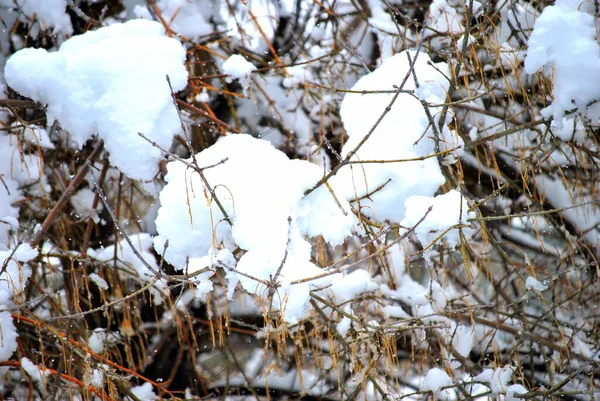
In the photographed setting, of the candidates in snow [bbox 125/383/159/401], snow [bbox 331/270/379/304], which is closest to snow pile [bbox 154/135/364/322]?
snow [bbox 331/270/379/304]

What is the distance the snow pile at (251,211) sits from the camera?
1.41 metres

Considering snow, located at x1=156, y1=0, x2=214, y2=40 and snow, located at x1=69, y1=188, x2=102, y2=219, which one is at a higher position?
snow, located at x1=156, y1=0, x2=214, y2=40

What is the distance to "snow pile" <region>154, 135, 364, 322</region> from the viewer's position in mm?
1407

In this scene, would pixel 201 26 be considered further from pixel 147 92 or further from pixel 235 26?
pixel 147 92

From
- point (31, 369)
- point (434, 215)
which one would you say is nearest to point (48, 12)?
point (31, 369)

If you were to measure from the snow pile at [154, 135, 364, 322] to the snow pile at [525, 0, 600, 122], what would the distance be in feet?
2.78

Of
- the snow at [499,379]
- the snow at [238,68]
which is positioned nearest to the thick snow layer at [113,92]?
the snow at [238,68]

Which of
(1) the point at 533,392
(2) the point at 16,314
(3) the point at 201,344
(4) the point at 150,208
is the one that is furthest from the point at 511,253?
(2) the point at 16,314

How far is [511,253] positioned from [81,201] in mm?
2639

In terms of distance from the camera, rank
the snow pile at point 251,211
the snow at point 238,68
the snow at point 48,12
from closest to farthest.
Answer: the snow pile at point 251,211 → the snow at point 238,68 → the snow at point 48,12

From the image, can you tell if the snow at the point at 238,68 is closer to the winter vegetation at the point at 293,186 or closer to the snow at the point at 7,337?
the winter vegetation at the point at 293,186

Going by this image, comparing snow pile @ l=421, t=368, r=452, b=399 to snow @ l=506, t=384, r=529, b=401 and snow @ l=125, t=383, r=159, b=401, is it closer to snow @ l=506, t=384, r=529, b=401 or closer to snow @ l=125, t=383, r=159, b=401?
snow @ l=506, t=384, r=529, b=401

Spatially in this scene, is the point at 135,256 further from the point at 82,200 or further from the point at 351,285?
the point at 351,285

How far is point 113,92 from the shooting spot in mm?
1798
